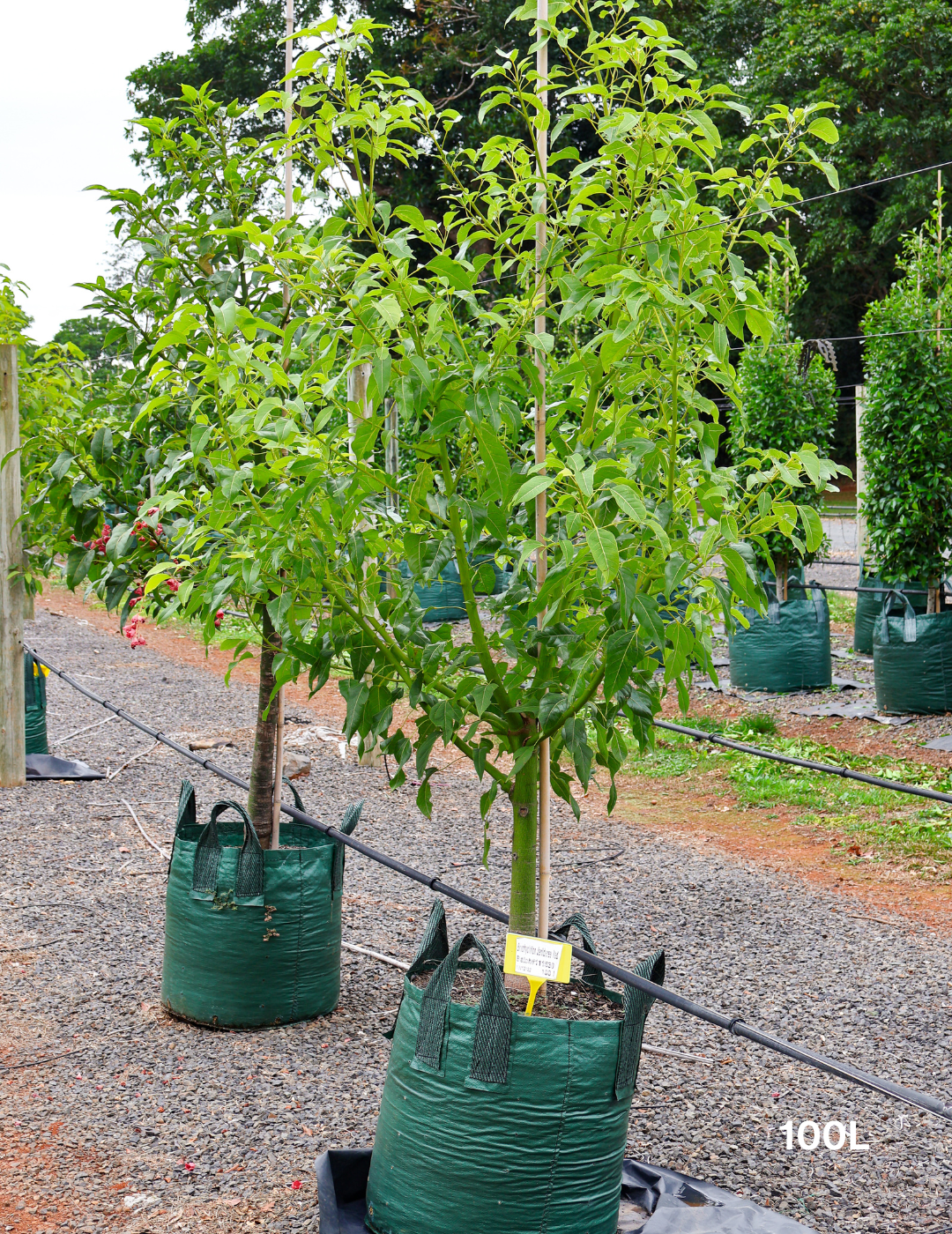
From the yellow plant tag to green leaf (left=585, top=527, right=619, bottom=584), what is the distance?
796 mm

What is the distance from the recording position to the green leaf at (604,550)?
5.35ft

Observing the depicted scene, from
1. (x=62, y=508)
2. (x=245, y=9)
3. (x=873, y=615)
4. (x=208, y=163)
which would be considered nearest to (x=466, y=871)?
(x=62, y=508)

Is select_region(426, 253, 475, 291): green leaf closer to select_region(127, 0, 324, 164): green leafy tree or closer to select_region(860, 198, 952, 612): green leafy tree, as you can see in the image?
select_region(860, 198, 952, 612): green leafy tree

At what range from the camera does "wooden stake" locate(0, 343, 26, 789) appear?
5762 mm

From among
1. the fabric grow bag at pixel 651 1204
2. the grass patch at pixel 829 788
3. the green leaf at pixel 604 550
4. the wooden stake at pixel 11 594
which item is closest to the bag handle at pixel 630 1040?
the fabric grow bag at pixel 651 1204

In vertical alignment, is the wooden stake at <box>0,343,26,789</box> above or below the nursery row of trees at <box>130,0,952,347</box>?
below

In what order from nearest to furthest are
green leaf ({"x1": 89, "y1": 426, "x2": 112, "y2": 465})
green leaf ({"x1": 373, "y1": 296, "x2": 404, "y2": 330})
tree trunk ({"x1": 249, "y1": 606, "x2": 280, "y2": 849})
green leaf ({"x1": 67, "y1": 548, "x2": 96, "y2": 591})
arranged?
green leaf ({"x1": 373, "y1": 296, "x2": 404, "y2": 330}) → tree trunk ({"x1": 249, "y1": 606, "x2": 280, "y2": 849}) → green leaf ({"x1": 89, "y1": 426, "x2": 112, "y2": 465}) → green leaf ({"x1": 67, "y1": 548, "x2": 96, "y2": 591})

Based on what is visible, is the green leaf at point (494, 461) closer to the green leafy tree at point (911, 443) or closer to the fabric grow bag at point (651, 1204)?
the fabric grow bag at point (651, 1204)

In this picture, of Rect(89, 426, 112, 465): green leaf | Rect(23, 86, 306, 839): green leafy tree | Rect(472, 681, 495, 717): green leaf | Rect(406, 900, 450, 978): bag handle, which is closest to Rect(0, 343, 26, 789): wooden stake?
Rect(23, 86, 306, 839): green leafy tree

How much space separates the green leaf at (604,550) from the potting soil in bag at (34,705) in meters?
5.64

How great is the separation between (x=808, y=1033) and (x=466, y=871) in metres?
1.97

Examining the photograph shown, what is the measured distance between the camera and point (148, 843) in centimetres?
522

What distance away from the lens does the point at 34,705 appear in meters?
6.70

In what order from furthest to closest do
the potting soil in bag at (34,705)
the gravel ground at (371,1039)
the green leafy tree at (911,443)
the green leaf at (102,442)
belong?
the green leafy tree at (911,443) → the potting soil in bag at (34,705) → the green leaf at (102,442) → the gravel ground at (371,1039)
